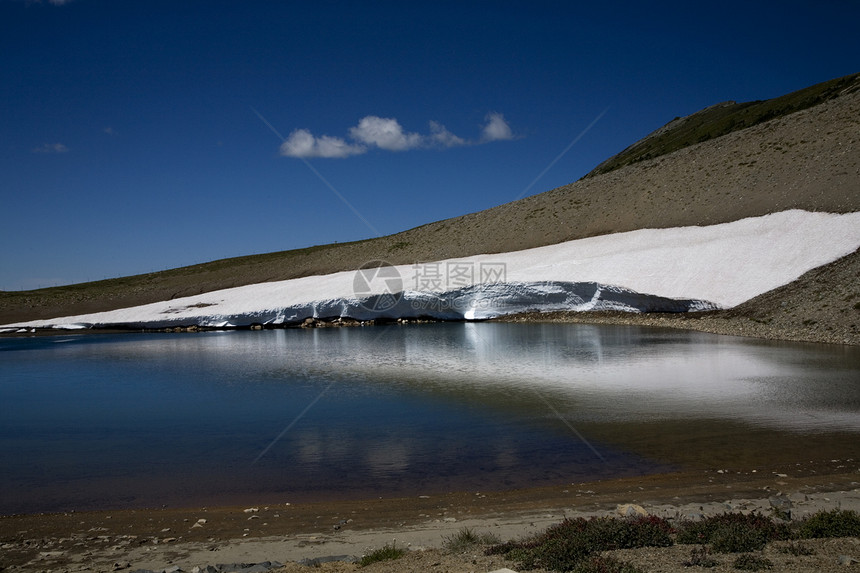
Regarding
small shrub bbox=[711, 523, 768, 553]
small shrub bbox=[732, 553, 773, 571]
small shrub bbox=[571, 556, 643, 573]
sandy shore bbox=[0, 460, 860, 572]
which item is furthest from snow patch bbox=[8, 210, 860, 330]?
small shrub bbox=[571, 556, 643, 573]

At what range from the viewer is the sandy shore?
5.84 meters

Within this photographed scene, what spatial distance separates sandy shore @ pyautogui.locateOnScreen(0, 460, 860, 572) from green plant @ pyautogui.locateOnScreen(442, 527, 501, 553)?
102 millimetres

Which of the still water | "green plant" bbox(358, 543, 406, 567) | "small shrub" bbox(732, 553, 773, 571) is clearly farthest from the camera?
the still water

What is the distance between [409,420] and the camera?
11281 millimetres

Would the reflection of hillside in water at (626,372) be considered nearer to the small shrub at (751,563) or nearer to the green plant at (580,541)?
the green plant at (580,541)

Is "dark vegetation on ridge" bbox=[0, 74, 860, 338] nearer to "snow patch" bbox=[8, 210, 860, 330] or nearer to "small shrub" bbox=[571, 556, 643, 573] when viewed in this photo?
"snow patch" bbox=[8, 210, 860, 330]

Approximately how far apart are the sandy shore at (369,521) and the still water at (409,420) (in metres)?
0.49

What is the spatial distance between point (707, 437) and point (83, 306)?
52334 mm

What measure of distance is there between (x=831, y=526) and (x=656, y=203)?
39.6m

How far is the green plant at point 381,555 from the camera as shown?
5.32 m

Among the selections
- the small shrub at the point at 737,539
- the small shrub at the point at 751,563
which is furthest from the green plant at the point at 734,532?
the small shrub at the point at 751,563

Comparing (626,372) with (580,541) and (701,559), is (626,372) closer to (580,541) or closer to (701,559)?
(580,541)

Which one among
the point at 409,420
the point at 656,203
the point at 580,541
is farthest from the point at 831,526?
the point at 656,203

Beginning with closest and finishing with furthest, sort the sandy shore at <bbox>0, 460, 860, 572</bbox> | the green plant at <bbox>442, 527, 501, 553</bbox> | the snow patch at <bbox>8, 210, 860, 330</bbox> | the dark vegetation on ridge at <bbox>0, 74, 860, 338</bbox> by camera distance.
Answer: the green plant at <bbox>442, 527, 501, 553</bbox> < the sandy shore at <bbox>0, 460, 860, 572</bbox> < the snow patch at <bbox>8, 210, 860, 330</bbox> < the dark vegetation on ridge at <bbox>0, 74, 860, 338</bbox>
